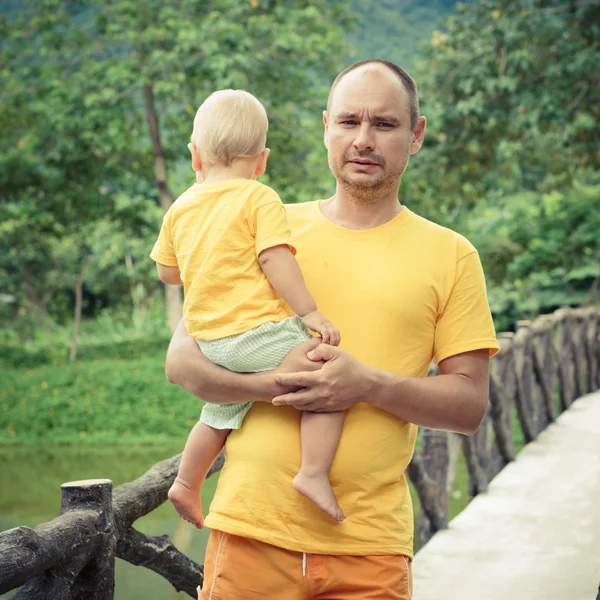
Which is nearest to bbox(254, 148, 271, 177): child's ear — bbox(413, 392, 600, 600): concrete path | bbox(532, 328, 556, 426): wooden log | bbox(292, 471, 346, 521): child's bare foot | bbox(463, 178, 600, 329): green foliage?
bbox(292, 471, 346, 521): child's bare foot

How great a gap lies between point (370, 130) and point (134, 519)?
1.23 m

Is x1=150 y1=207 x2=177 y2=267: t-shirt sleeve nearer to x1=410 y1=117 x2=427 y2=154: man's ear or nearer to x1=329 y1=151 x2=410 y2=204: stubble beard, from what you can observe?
x1=329 y1=151 x2=410 y2=204: stubble beard

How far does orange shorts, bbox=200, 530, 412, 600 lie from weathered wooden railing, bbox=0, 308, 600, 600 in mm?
386

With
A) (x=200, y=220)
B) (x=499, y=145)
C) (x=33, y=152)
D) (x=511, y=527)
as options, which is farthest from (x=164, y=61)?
(x=200, y=220)

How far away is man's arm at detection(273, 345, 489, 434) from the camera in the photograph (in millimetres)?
1526

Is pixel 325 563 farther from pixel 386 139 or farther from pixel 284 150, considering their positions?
pixel 284 150

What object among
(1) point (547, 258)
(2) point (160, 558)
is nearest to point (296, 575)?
(2) point (160, 558)

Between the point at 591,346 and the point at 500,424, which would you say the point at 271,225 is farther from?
the point at 591,346

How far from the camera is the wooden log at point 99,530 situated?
2016 mm

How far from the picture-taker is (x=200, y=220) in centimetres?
172

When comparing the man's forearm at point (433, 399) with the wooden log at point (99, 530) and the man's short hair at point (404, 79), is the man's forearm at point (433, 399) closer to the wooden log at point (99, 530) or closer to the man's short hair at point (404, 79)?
the man's short hair at point (404, 79)

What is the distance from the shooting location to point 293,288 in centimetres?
161

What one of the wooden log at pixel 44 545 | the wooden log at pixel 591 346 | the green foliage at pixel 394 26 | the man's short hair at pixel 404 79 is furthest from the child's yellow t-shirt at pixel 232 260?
the green foliage at pixel 394 26

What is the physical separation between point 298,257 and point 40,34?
1291 cm
